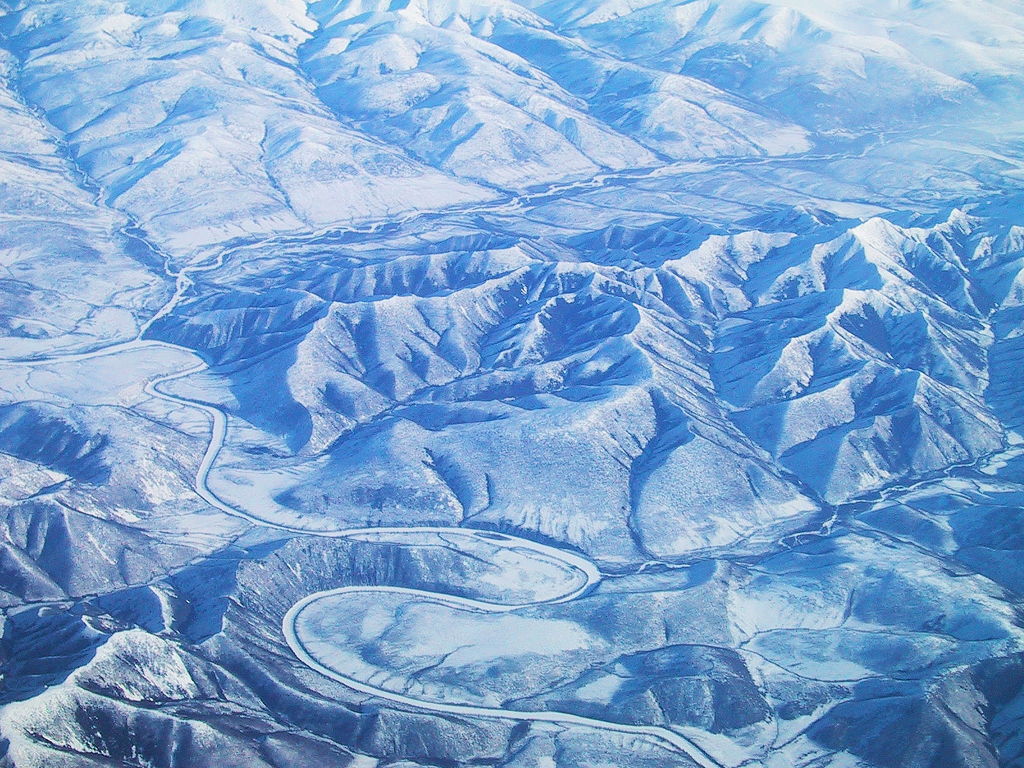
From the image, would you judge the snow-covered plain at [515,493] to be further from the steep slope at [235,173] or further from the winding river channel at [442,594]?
the steep slope at [235,173]

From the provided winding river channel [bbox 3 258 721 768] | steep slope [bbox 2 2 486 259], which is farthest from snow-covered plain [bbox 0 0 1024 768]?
steep slope [bbox 2 2 486 259]

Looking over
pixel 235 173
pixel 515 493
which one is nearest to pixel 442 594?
pixel 515 493

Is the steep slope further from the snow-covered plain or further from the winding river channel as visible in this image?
the winding river channel

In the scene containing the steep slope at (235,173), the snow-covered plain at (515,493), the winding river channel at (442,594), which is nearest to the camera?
the snow-covered plain at (515,493)

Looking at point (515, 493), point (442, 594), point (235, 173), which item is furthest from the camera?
point (235, 173)

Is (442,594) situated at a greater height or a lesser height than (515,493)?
lesser

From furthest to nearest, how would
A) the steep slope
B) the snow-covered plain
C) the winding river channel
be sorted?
the steep slope < the winding river channel < the snow-covered plain

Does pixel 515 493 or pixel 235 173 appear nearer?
pixel 515 493

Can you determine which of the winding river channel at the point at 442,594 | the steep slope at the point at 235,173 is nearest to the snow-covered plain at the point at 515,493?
the winding river channel at the point at 442,594

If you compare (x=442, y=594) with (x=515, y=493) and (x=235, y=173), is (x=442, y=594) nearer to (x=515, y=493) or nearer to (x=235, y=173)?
(x=515, y=493)
